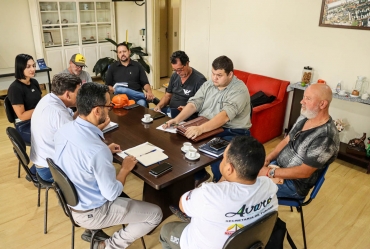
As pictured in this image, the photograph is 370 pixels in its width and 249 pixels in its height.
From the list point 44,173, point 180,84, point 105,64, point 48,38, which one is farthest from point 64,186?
point 48,38

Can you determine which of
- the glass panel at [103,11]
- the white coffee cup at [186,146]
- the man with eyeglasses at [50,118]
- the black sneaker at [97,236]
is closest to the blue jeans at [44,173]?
the man with eyeglasses at [50,118]

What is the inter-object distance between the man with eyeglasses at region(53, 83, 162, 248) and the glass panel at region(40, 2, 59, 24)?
4.94 m

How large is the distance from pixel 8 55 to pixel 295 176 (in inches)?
226

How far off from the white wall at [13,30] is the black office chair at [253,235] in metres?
5.94

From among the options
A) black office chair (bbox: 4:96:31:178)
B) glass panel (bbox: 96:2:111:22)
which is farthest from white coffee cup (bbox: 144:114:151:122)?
glass panel (bbox: 96:2:111:22)

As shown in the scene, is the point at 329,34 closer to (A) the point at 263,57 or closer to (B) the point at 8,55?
(A) the point at 263,57

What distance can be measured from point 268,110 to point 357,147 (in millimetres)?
1071

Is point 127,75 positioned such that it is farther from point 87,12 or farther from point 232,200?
point 87,12

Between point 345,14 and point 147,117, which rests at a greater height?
point 345,14

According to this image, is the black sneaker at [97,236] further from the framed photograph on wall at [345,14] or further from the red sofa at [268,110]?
the framed photograph on wall at [345,14]

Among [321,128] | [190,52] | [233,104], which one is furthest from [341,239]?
[190,52]

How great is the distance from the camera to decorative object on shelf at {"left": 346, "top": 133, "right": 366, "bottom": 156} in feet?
11.3

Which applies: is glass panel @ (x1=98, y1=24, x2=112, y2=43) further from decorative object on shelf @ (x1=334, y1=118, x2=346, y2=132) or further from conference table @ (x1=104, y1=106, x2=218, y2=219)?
decorative object on shelf @ (x1=334, y1=118, x2=346, y2=132)

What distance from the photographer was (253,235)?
1.37 metres
